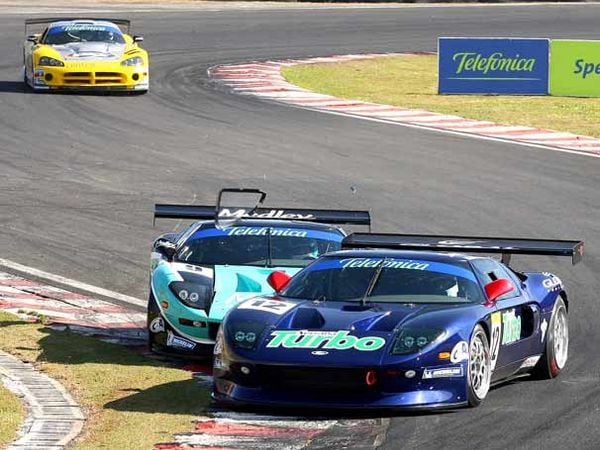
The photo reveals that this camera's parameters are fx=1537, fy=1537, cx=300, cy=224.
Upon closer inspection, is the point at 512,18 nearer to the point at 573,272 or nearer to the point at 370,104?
the point at 370,104

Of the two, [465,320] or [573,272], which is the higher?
[465,320]

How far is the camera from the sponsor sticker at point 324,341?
1051 centimetres

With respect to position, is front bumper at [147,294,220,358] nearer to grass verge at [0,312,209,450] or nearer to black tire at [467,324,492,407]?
grass verge at [0,312,209,450]

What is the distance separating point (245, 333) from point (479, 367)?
5.47 feet

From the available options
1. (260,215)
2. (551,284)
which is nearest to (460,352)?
(551,284)

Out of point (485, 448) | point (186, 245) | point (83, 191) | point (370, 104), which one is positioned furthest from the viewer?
point (370, 104)

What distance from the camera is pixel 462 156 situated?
24578 millimetres

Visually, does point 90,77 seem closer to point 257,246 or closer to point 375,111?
point 375,111

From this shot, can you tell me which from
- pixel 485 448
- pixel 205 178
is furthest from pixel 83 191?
pixel 485 448

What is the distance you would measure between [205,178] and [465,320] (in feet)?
39.8

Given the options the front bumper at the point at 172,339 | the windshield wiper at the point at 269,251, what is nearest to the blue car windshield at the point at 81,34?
the windshield wiper at the point at 269,251

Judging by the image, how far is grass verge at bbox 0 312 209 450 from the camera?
10047 millimetres

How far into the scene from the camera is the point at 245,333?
1088 cm

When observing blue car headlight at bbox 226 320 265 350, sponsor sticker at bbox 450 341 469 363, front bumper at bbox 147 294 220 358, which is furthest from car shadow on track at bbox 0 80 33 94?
sponsor sticker at bbox 450 341 469 363
